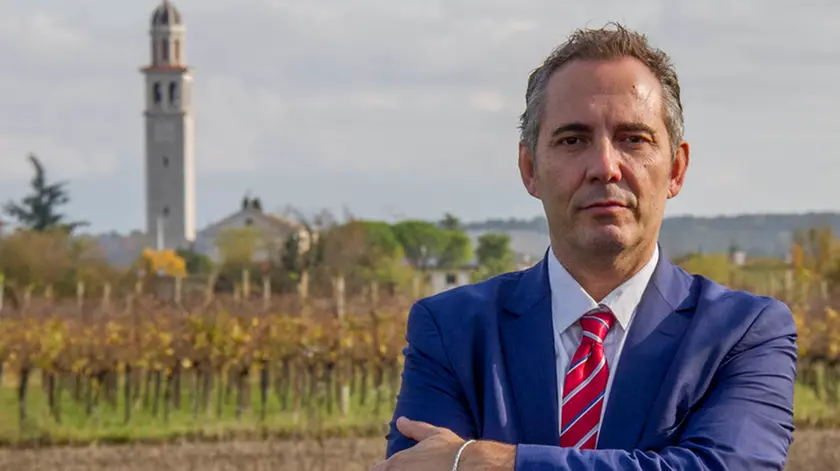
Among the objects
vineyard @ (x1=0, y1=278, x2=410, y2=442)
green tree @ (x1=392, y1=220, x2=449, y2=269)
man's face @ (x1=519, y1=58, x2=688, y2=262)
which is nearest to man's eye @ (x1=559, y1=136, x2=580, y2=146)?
man's face @ (x1=519, y1=58, x2=688, y2=262)

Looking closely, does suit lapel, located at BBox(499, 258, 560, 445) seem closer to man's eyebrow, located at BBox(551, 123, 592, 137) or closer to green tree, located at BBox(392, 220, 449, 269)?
man's eyebrow, located at BBox(551, 123, 592, 137)

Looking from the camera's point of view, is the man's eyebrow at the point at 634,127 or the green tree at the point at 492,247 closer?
the man's eyebrow at the point at 634,127

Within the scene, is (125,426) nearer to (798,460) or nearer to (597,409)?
(798,460)

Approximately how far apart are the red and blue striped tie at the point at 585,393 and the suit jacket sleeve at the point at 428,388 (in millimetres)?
179

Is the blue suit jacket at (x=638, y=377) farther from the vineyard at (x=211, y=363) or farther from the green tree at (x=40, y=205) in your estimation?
the green tree at (x=40, y=205)

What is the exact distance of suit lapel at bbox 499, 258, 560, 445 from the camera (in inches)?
100

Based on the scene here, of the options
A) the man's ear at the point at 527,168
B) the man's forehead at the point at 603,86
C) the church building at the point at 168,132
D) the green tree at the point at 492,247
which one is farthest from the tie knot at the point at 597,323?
the church building at the point at 168,132

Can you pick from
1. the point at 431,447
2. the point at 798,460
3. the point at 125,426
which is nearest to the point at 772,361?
the point at 431,447

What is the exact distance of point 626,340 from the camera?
2.55m

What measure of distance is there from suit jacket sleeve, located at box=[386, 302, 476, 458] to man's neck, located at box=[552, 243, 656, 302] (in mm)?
247

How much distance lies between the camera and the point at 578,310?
260 cm

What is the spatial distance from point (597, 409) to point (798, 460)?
11.2 metres

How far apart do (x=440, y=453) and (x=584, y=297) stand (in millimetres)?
336

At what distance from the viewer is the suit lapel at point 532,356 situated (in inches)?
100
